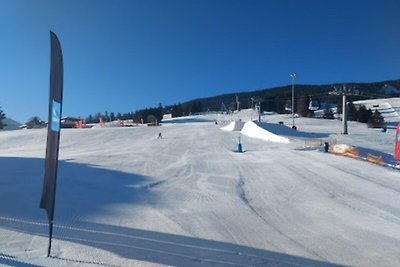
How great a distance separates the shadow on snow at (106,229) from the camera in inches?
258

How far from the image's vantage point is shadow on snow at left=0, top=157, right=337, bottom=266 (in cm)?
654

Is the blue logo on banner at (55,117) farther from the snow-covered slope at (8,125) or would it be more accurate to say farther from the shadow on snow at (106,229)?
the snow-covered slope at (8,125)

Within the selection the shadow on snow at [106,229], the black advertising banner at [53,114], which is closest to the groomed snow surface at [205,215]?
the shadow on snow at [106,229]

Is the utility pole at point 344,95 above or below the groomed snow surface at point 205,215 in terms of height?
above

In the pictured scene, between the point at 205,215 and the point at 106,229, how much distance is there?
2.57m

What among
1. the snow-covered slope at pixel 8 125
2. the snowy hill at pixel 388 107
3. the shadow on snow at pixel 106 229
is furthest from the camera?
the snow-covered slope at pixel 8 125

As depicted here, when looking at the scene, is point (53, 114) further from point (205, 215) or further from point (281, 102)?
point (281, 102)

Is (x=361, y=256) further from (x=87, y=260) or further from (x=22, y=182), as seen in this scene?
(x=22, y=182)

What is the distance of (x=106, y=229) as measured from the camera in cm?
834

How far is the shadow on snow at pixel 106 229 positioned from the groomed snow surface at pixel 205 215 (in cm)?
2

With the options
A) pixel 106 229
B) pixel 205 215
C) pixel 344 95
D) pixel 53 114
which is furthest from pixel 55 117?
pixel 344 95

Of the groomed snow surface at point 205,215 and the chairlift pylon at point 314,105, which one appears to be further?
the chairlift pylon at point 314,105

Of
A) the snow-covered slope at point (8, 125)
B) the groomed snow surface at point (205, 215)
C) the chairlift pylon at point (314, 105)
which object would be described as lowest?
the groomed snow surface at point (205, 215)

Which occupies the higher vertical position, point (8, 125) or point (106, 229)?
point (8, 125)
